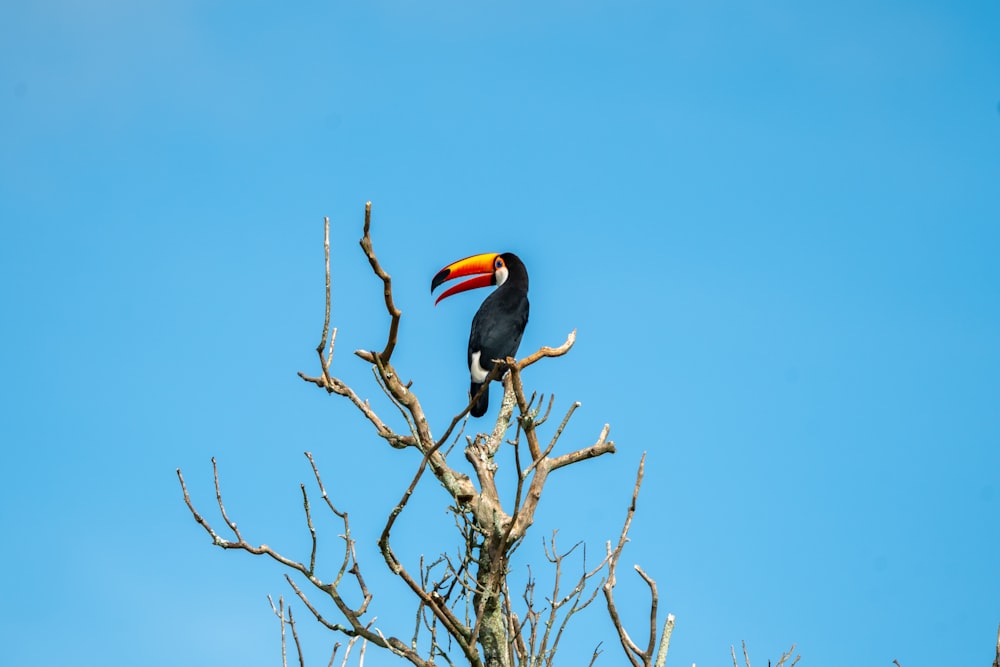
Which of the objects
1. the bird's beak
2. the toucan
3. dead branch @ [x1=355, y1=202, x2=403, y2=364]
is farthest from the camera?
the bird's beak

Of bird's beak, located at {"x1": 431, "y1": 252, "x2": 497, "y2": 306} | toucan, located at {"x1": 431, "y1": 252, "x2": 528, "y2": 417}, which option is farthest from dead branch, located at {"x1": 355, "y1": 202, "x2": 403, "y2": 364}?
bird's beak, located at {"x1": 431, "y1": 252, "x2": 497, "y2": 306}

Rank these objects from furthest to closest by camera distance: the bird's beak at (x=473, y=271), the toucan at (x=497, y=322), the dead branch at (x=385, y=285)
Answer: the bird's beak at (x=473, y=271) → the toucan at (x=497, y=322) → the dead branch at (x=385, y=285)

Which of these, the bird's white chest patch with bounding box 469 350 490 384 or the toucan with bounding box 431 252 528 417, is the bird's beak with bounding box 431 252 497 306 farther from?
the bird's white chest patch with bounding box 469 350 490 384

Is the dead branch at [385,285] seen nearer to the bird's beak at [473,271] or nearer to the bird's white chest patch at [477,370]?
the bird's white chest patch at [477,370]

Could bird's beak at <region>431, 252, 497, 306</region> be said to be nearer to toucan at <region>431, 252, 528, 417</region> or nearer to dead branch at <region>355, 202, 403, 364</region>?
toucan at <region>431, 252, 528, 417</region>

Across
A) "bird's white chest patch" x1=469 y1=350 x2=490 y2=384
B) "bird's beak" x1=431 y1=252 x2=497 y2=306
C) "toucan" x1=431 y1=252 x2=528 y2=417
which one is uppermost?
"bird's beak" x1=431 y1=252 x2=497 y2=306

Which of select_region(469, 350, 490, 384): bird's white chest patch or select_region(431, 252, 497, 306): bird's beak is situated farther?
select_region(431, 252, 497, 306): bird's beak

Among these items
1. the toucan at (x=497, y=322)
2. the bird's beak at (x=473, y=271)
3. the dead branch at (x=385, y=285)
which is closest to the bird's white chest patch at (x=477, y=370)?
the toucan at (x=497, y=322)

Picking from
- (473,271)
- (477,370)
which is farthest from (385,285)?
(473,271)

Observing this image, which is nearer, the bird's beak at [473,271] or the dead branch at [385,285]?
the dead branch at [385,285]

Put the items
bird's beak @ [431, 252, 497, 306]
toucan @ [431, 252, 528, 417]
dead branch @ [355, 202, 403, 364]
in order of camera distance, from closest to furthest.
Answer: dead branch @ [355, 202, 403, 364]
toucan @ [431, 252, 528, 417]
bird's beak @ [431, 252, 497, 306]

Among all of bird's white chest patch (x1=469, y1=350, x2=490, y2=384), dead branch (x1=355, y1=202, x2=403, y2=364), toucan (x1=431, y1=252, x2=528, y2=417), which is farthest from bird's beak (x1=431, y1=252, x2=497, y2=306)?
dead branch (x1=355, y1=202, x2=403, y2=364)

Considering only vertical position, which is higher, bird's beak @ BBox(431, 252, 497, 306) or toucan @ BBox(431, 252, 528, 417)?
bird's beak @ BBox(431, 252, 497, 306)

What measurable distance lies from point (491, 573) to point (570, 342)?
5.86 ft
